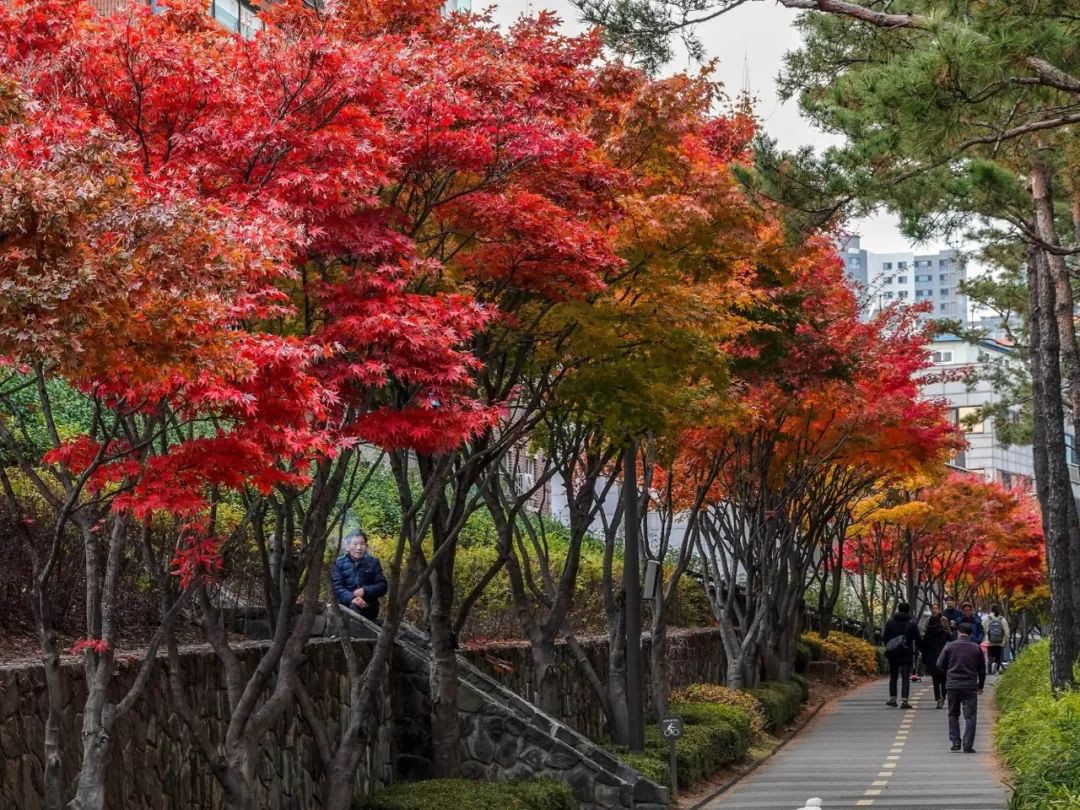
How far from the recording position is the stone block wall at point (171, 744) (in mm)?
10180

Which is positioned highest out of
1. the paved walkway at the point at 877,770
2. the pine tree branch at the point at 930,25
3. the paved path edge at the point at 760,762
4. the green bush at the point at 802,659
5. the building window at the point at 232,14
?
the building window at the point at 232,14

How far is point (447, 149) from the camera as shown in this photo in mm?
12281

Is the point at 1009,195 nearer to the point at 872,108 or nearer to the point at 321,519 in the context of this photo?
the point at 872,108

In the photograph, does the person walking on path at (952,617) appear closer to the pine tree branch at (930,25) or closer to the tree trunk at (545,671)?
the tree trunk at (545,671)

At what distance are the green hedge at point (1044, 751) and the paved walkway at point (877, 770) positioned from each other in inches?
24.4

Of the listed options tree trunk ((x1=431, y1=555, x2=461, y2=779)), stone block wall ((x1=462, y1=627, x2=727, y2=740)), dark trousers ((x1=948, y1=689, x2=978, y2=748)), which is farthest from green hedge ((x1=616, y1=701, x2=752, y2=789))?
dark trousers ((x1=948, y1=689, x2=978, y2=748))

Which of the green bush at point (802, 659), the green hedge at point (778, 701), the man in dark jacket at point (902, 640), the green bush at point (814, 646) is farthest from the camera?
the green bush at point (814, 646)

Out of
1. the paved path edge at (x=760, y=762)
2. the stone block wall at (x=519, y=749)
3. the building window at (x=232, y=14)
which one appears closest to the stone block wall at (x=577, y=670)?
the stone block wall at (x=519, y=749)

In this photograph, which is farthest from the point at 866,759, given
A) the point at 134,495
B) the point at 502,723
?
the point at 134,495

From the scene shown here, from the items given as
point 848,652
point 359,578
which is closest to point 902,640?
point 848,652

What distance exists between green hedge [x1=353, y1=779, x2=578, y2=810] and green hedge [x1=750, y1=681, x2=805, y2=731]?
1267cm

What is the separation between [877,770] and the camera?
2156 cm

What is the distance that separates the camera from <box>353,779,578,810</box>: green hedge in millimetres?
14039

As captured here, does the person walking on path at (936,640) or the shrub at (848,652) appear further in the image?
the shrub at (848,652)
